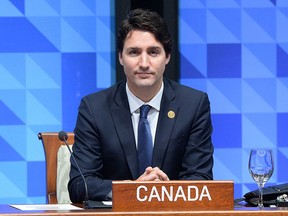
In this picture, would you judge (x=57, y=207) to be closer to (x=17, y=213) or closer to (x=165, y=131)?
(x=17, y=213)

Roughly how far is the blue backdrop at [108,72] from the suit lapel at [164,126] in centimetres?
135

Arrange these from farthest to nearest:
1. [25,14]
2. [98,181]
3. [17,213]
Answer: [25,14] < [98,181] < [17,213]

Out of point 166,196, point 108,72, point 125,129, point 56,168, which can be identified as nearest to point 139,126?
point 125,129

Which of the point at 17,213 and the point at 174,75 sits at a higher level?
the point at 174,75

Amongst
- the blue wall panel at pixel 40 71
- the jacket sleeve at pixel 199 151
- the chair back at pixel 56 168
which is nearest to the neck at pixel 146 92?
the jacket sleeve at pixel 199 151

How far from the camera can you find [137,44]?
3.34m

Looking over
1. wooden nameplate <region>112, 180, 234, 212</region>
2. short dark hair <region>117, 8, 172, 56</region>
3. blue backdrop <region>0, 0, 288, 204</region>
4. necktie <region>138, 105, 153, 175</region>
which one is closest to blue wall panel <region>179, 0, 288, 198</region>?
blue backdrop <region>0, 0, 288, 204</region>

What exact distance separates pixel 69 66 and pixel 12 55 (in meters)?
0.34

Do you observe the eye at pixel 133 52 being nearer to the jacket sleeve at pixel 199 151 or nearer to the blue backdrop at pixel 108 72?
the jacket sleeve at pixel 199 151

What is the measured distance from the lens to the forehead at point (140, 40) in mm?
3344

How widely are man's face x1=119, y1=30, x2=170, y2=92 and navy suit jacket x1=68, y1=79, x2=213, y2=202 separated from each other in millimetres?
145


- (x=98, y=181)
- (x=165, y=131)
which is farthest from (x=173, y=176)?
(x=98, y=181)

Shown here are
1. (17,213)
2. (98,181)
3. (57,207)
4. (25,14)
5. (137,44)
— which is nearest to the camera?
(17,213)

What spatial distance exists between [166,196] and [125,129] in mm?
829
